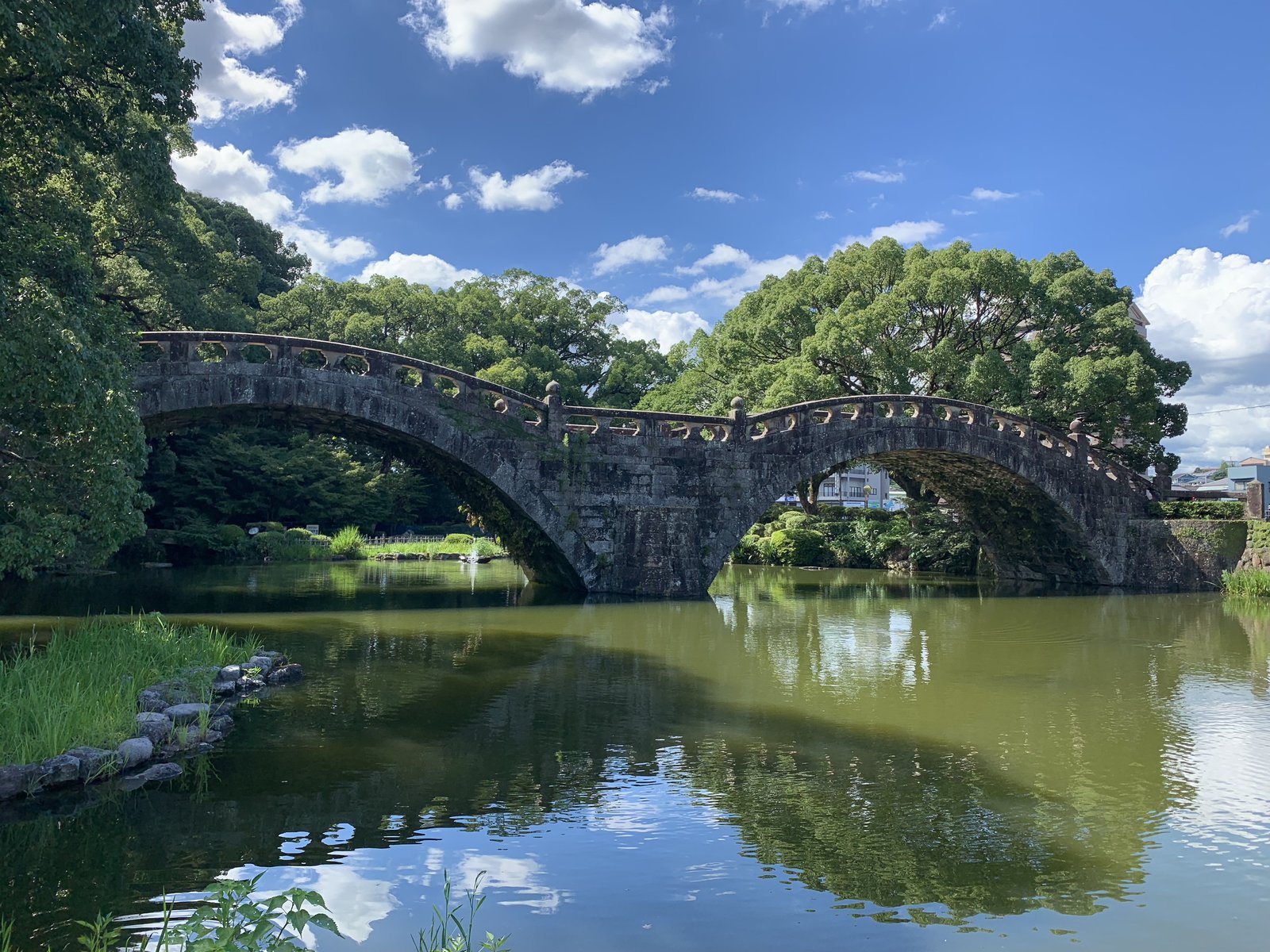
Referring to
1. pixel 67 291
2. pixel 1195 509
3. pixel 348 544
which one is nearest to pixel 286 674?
pixel 67 291

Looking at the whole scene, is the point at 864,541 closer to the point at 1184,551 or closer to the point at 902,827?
the point at 1184,551

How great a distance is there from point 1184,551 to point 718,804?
22392 millimetres

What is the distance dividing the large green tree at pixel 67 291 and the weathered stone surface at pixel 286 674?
2.19 m

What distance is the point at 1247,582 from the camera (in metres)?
22.2

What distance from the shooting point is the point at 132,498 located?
401 inches

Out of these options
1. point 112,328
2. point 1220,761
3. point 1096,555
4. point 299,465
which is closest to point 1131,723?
point 1220,761

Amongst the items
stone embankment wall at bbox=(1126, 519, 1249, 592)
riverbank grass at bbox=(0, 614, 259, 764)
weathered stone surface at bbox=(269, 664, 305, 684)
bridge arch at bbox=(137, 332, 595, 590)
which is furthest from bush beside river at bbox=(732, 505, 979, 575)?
riverbank grass at bbox=(0, 614, 259, 764)

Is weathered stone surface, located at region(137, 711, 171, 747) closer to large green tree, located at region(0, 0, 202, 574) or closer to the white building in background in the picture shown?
large green tree, located at region(0, 0, 202, 574)

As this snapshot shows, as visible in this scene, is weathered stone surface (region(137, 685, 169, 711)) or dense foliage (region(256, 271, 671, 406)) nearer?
weathered stone surface (region(137, 685, 169, 711))

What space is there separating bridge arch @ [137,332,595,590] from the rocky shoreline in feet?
23.2

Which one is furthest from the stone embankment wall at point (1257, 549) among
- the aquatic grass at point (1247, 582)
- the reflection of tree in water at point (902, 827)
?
the reflection of tree in water at point (902, 827)

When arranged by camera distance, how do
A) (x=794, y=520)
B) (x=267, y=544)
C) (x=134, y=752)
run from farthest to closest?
1. (x=794, y=520)
2. (x=267, y=544)
3. (x=134, y=752)

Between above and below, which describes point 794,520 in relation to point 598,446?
below

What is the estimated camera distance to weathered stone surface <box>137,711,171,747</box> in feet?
24.4
